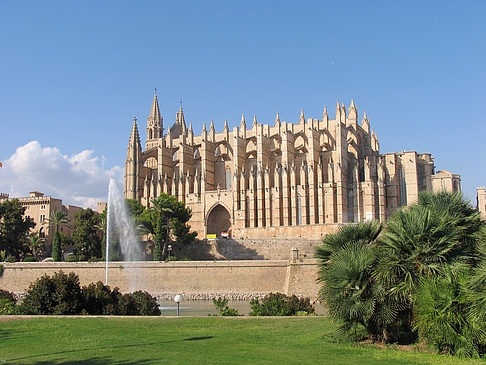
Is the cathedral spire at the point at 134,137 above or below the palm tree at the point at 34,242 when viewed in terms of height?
above

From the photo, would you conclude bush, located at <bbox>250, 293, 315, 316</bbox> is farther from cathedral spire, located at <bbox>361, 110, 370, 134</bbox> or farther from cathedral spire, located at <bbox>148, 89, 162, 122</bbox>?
cathedral spire, located at <bbox>148, 89, 162, 122</bbox>

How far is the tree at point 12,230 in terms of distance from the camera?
1908 inches

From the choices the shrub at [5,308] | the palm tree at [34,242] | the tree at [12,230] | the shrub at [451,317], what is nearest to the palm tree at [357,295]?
the shrub at [451,317]

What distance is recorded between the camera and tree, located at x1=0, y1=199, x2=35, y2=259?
1908 inches

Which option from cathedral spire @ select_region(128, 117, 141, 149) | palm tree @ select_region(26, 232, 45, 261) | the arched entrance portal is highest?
cathedral spire @ select_region(128, 117, 141, 149)

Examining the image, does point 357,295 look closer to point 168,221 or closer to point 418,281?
point 418,281

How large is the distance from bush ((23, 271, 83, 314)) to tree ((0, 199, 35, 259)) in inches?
1341

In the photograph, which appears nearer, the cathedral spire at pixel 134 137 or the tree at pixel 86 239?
the tree at pixel 86 239

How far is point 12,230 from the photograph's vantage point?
48.9 m

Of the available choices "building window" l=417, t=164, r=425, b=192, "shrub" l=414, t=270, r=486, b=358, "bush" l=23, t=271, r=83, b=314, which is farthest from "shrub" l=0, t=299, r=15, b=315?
"building window" l=417, t=164, r=425, b=192

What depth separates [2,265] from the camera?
41.5 meters

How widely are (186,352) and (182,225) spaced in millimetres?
35437

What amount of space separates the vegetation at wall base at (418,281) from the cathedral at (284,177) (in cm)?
3090

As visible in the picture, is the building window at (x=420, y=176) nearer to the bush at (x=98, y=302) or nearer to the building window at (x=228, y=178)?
the building window at (x=228, y=178)
